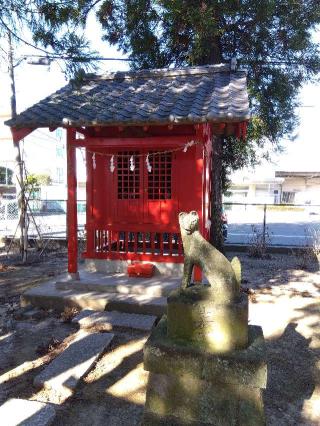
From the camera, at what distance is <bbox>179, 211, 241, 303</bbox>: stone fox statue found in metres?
2.83

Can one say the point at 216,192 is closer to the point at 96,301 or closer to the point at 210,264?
the point at 96,301

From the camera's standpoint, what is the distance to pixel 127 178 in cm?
747

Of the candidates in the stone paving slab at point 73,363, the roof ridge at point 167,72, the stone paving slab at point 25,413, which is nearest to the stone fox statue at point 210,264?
the stone paving slab at point 25,413

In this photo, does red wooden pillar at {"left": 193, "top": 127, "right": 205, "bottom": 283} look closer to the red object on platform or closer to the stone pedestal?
the red object on platform

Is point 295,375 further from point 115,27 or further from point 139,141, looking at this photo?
point 115,27

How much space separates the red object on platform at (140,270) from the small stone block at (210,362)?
396 cm

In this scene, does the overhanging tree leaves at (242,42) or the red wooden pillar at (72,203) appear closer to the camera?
the red wooden pillar at (72,203)

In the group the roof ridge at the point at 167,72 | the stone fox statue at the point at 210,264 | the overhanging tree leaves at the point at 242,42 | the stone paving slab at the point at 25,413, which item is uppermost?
the overhanging tree leaves at the point at 242,42

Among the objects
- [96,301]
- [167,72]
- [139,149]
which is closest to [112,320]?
[96,301]

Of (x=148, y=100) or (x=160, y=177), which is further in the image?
(x=160, y=177)

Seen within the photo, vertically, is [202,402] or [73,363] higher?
[202,402]

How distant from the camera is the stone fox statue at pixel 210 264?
2.83 m

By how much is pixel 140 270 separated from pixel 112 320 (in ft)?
5.45

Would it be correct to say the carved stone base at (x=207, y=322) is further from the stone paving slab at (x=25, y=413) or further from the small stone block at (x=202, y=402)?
the stone paving slab at (x=25, y=413)
